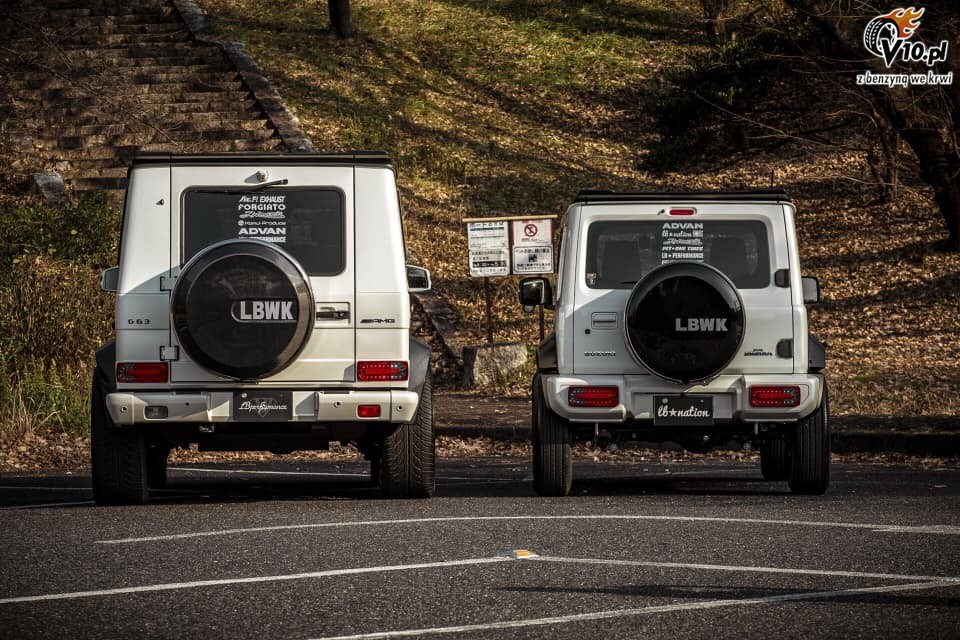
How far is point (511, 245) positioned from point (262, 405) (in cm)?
1050

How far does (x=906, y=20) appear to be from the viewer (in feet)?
75.7

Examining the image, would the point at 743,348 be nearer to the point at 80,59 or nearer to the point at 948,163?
the point at 948,163

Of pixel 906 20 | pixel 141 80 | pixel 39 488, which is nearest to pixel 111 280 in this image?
pixel 39 488

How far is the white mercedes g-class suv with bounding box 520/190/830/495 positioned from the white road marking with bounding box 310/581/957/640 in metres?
3.57

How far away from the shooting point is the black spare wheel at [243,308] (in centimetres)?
930

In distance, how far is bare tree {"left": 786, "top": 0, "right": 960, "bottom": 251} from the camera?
22656 mm

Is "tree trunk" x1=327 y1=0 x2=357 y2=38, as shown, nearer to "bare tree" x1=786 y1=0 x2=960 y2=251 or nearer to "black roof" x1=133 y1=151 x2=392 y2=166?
"bare tree" x1=786 y1=0 x2=960 y2=251

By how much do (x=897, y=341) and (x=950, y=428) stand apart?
26.1 feet

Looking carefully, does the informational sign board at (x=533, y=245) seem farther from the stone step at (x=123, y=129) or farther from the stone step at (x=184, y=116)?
the stone step at (x=184, y=116)

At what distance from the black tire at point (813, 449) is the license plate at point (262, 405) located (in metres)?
A: 3.56

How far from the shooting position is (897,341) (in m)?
22.0

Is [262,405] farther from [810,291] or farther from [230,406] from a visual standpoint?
[810,291]

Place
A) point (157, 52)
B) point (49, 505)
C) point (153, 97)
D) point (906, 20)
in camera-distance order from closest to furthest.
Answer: point (49, 505) < point (906, 20) < point (153, 97) < point (157, 52)

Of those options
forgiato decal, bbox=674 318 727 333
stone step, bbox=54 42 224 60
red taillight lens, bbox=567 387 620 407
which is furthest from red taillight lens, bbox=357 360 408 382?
stone step, bbox=54 42 224 60
